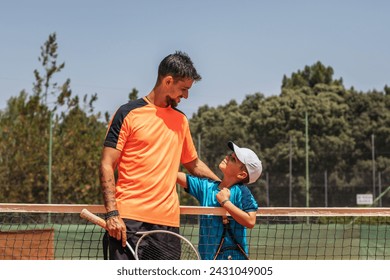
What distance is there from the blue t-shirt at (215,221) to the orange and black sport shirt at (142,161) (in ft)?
1.34

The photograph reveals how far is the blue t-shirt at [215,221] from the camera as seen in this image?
13.1 ft

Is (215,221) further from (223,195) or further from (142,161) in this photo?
(142,161)

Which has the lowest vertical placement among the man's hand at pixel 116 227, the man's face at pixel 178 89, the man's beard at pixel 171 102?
the man's hand at pixel 116 227

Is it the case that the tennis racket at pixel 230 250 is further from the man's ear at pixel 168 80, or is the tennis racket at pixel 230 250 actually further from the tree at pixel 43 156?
the tree at pixel 43 156

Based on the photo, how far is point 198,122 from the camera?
37.5 metres

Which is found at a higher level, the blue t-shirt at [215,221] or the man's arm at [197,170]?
the man's arm at [197,170]

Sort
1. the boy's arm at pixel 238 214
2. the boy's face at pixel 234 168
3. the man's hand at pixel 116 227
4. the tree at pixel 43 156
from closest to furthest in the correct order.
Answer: the man's hand at pixel 116 227 → the boy's arm at pixel 238 214 → the boy's face at pixel 234 168 → the tree at pixel 43 156

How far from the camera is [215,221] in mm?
4113

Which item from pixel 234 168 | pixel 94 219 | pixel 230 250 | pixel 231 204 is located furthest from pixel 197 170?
pixel 94 219

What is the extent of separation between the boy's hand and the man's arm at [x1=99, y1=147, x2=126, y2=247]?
613 mm

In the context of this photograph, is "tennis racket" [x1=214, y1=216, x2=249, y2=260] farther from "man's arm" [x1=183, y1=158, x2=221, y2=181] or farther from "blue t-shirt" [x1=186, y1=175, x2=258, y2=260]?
"man's arm" [x1=183, y1=158, x2=221, y2=181]

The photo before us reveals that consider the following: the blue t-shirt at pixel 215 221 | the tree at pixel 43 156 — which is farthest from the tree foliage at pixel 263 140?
the blue t-shirt at pixel 215 221

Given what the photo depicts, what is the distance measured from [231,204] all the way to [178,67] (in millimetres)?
761
